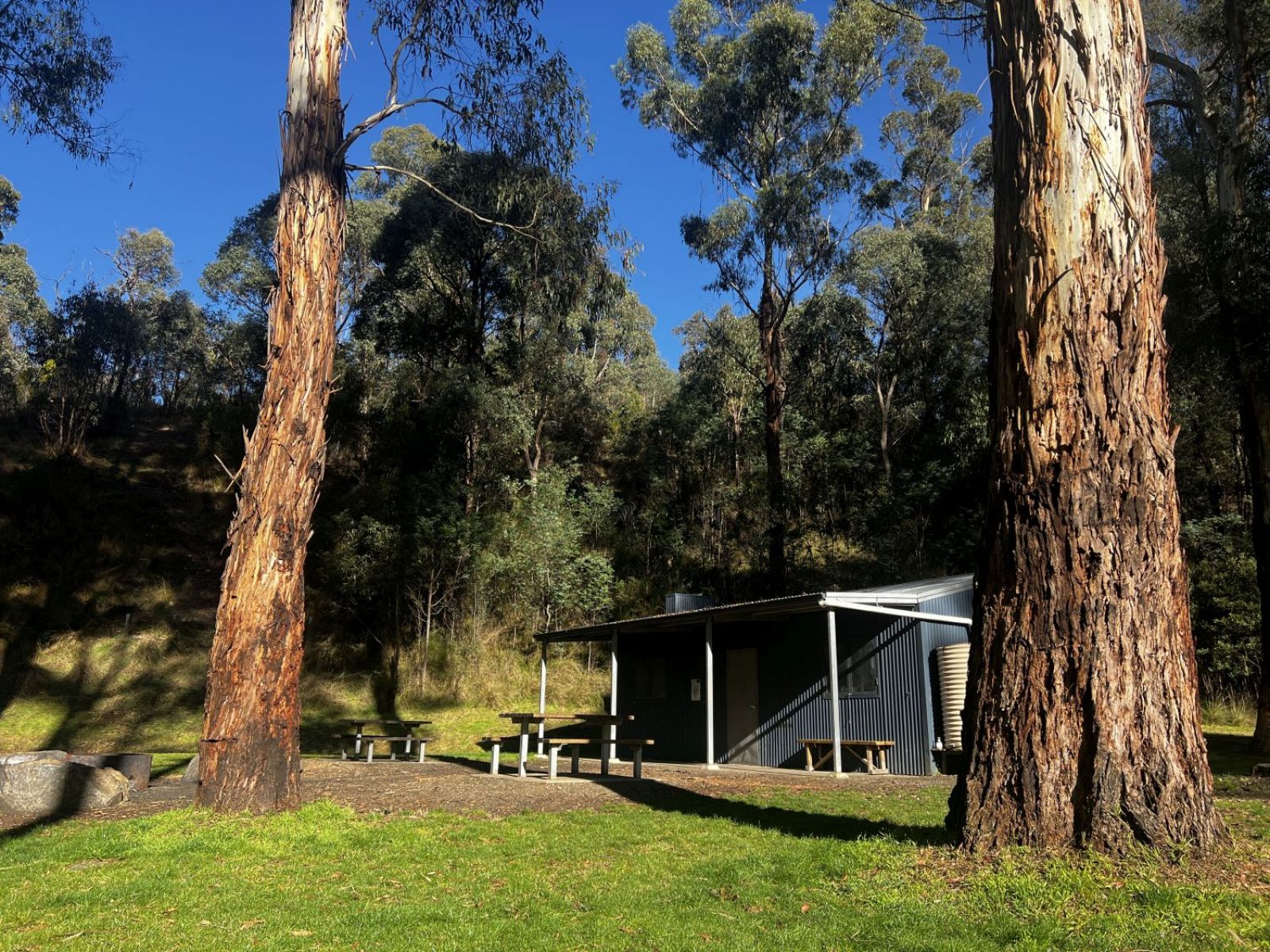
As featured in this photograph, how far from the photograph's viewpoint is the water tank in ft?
39.4

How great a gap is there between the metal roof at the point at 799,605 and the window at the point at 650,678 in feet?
3.28

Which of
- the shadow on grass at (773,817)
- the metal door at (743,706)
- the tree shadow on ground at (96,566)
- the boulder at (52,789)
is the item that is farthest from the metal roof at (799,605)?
the tree shadow on ground at (96,566)

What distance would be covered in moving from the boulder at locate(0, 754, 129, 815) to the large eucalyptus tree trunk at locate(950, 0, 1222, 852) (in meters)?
7.28

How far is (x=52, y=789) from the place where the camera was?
7.64 meters

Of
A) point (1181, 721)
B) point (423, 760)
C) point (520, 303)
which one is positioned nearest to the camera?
point (1181, 721)

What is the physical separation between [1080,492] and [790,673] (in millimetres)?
10644

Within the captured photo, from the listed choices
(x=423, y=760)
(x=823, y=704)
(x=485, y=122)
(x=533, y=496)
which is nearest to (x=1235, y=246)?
(x=823, y=704)

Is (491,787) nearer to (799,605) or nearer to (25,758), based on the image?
(25,758)

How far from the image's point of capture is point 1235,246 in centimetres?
1199

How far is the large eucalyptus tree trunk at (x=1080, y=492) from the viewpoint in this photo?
13.9ft

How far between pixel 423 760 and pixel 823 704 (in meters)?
6.38

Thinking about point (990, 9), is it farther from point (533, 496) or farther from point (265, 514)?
point (533, 496)

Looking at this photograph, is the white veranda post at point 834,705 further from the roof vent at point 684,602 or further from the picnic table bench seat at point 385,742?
the picnic table bench seat at point 385,742

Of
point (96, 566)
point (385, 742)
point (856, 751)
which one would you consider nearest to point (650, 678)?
point (856, 751)
